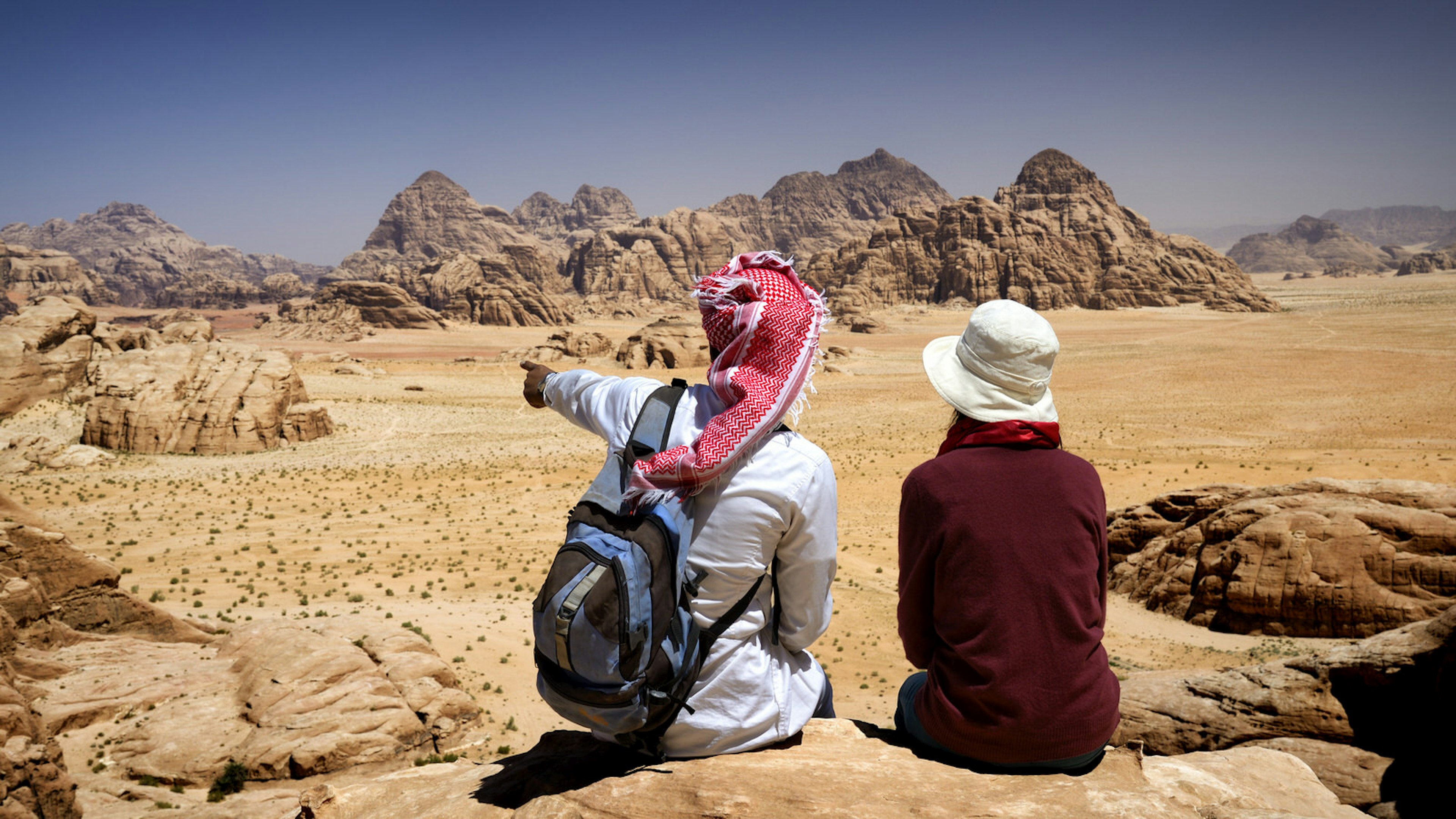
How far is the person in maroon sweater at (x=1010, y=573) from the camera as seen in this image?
101 inches

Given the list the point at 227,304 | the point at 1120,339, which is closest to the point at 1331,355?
the point at 1120,339

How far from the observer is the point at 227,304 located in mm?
130875

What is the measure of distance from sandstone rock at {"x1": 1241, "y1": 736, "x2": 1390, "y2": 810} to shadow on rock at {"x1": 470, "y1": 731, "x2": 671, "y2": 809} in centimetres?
309

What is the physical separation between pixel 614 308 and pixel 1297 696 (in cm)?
11195

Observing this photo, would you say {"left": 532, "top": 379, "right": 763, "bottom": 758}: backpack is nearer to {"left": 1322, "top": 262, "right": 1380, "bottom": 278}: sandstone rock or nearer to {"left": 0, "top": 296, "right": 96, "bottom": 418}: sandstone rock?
{"left": 0, "top": 296, "right": 96, "bottom": 418}: sandstone rock

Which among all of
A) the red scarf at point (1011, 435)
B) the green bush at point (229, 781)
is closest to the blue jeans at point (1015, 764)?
the red scarf at point (1011, 435)

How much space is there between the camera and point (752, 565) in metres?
2.63

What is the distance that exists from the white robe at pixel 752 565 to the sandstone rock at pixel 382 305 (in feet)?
293

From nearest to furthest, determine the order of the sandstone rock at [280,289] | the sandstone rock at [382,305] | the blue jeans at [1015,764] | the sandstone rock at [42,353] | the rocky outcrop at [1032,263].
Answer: the blue jeans at [1015,764], the sandstone rock at [42,353], the sandstone rock at [382,305], the rocky outcrop at [1032,263], the sandstone rock at [280,289]

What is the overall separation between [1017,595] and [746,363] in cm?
122

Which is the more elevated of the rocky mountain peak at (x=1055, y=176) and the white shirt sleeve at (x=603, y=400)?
the rocky mountain peak at (x=1055, y=176)

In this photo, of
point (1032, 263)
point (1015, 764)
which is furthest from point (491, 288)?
point (1015, 764)

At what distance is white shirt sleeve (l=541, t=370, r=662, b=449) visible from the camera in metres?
2.93

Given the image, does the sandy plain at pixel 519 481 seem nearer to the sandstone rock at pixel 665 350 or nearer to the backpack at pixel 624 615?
the sandstone rock at pixel 665 350
